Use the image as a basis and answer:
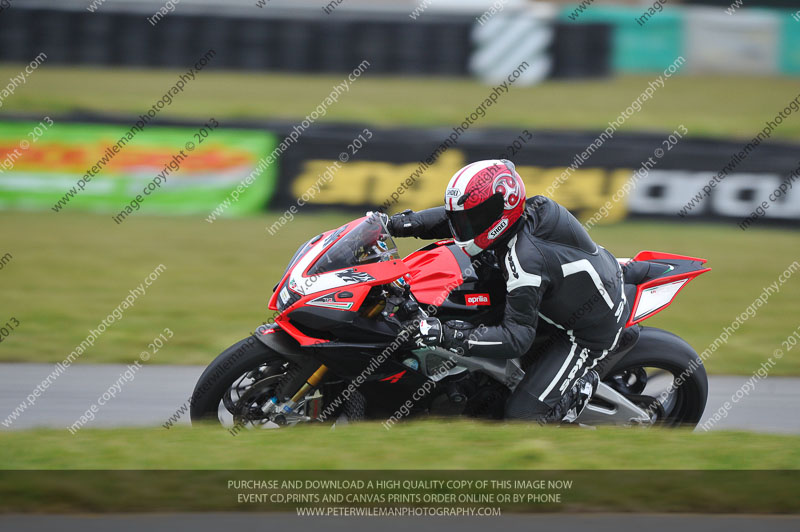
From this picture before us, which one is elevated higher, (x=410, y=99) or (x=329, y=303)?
(x=329, y=303)

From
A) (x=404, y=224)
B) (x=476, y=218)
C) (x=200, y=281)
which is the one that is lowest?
(x=200, y=281)

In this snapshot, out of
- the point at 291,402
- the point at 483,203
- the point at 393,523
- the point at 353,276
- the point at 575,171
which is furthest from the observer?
the point at 575,171

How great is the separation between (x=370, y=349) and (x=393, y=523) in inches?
45.3

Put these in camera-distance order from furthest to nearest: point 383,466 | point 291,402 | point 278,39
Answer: point 278,39 < point 291,402 < point 383,466

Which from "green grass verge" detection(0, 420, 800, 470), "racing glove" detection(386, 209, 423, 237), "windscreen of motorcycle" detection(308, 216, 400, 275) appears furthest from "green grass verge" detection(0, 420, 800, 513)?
"racing glove" detection(386, 209, 423, 237)

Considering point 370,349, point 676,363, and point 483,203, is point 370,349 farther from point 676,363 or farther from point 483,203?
point 676,363

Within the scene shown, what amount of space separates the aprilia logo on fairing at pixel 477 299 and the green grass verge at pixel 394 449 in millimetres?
621

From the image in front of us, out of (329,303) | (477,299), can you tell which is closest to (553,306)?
(477,299)

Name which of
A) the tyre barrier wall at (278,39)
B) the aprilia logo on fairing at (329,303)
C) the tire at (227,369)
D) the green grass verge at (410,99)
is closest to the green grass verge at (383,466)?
the tire at (227,369)

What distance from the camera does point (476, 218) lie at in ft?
13.8

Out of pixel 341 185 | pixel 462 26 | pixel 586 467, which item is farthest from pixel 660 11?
pixel 586 467

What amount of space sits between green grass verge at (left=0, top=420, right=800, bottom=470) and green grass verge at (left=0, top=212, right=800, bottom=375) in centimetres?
249

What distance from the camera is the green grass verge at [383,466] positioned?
11.3ft

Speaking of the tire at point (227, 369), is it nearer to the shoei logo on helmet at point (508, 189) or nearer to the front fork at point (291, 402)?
the front fork at point (291, 402)
